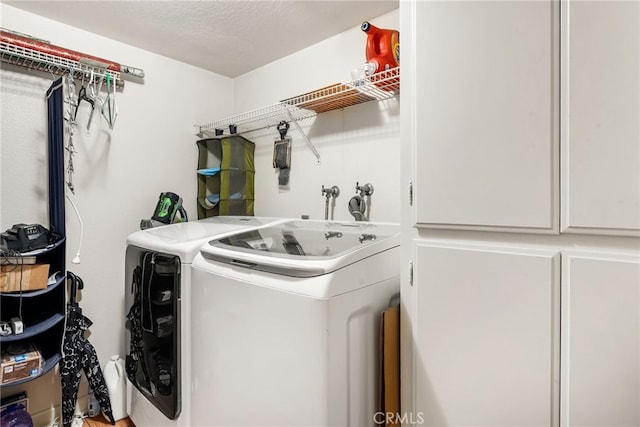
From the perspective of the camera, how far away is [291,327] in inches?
45.6

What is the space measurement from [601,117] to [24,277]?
252 centimetres

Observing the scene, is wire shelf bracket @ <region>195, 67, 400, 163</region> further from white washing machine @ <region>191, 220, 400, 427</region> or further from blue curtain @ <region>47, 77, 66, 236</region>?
blue curtain @ <region>47, 77, 66, 236</region>

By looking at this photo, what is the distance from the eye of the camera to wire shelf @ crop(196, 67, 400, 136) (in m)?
1.81

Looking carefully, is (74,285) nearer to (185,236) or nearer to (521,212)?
(185,236)

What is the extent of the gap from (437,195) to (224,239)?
1031mm

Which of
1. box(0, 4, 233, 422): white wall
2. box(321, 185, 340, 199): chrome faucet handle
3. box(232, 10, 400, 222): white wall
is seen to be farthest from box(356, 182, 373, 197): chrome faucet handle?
box(0, 4, 233, 422): white wall

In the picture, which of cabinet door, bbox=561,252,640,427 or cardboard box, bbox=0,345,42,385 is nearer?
cabinet door, bbox=561,252,640,427

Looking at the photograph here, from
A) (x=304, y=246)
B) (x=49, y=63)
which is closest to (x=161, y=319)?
(x=304, y=246)

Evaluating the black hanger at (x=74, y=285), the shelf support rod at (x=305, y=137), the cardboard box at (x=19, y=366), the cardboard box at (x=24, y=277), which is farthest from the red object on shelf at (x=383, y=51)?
the cardboard box at (x=19, y=366)

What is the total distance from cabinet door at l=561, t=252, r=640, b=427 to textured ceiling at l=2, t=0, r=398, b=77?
1757 mm

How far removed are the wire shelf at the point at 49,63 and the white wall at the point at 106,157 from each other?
58 mm

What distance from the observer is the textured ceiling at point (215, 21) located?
6.46ft

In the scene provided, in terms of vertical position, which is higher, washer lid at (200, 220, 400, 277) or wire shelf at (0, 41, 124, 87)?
wire shelf at (0, 41, 124, 87)

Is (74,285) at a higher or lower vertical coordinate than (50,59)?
lower
